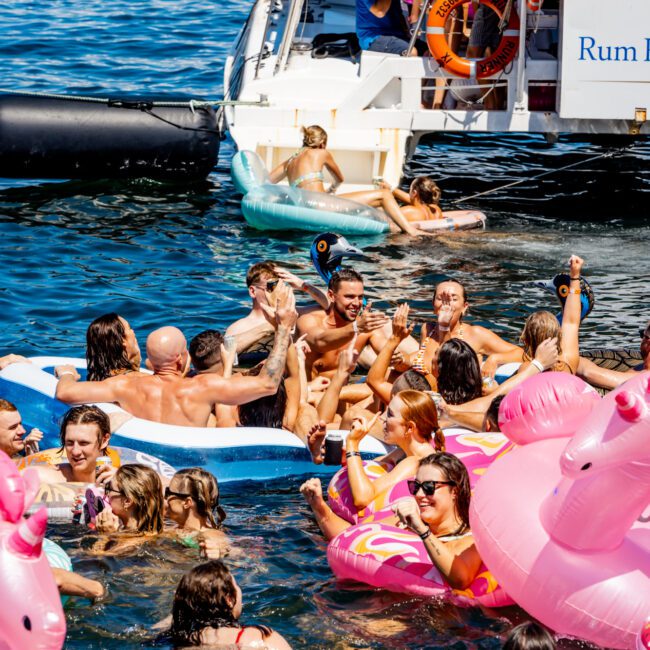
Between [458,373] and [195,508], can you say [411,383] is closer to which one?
[458,373]

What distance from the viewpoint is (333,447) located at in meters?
6.82

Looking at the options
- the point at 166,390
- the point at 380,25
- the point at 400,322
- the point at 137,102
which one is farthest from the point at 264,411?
the point at 380,25

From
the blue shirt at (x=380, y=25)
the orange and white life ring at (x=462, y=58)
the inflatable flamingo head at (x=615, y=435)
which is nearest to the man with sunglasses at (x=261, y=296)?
the inflatable flamingo head at (x=615, y=435)

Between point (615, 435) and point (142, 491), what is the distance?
97.7 inches

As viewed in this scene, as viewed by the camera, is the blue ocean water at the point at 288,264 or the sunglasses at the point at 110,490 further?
the sunglasses at the point at 110,490

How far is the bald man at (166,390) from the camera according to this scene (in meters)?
7.03

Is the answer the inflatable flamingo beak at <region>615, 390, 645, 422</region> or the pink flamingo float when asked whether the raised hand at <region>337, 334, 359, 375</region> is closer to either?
the pink flamingo float

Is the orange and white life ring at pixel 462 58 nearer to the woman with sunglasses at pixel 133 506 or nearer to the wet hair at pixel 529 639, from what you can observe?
the woman with sunglasses at pixel 133 506

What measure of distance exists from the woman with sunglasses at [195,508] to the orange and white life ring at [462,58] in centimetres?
704

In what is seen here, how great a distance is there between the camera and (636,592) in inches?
185

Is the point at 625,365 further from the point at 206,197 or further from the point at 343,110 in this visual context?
the point at 206,197

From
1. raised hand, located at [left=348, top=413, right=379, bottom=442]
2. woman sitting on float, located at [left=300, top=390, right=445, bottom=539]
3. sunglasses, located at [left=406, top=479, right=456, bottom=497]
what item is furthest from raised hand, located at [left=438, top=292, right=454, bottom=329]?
sunglasses, located at [left=406, top=479, right=456, bottom=497]

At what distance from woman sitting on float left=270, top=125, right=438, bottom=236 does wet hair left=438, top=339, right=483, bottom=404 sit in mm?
5208

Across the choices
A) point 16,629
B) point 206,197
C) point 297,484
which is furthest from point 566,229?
point 16,629
